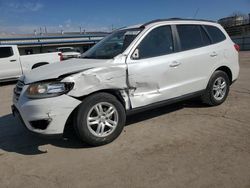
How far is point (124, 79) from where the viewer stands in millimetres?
4266

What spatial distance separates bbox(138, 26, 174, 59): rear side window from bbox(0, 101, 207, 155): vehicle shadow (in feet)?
4.23

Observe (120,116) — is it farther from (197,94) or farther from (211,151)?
(197,94)

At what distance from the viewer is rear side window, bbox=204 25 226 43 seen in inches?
222

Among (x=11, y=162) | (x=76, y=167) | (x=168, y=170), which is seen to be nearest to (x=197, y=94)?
(x=168, y=170)

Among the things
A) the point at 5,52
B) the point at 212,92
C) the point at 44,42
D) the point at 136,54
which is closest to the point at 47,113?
the point at 136,54

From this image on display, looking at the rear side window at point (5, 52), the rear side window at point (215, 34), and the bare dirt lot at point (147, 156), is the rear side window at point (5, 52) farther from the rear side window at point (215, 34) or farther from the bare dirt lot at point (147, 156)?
the rear side window at point (215, 34)

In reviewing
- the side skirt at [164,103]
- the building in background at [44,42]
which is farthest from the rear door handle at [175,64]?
the building in background at [44,42]

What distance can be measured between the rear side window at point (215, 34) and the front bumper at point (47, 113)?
124 inches

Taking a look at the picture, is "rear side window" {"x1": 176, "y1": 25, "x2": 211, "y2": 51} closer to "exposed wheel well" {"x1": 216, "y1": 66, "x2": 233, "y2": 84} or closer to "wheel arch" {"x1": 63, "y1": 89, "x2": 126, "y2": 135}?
"exposed wheel well" {"x1": 216, "y1": 66, "x2": 233, "y2": 84}

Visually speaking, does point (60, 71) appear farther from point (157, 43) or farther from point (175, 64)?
point (175, 64)

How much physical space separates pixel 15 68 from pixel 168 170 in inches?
423

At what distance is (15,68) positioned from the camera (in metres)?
12.5

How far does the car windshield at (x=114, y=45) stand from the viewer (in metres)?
4.55

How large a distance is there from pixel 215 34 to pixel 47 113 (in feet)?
12.2
